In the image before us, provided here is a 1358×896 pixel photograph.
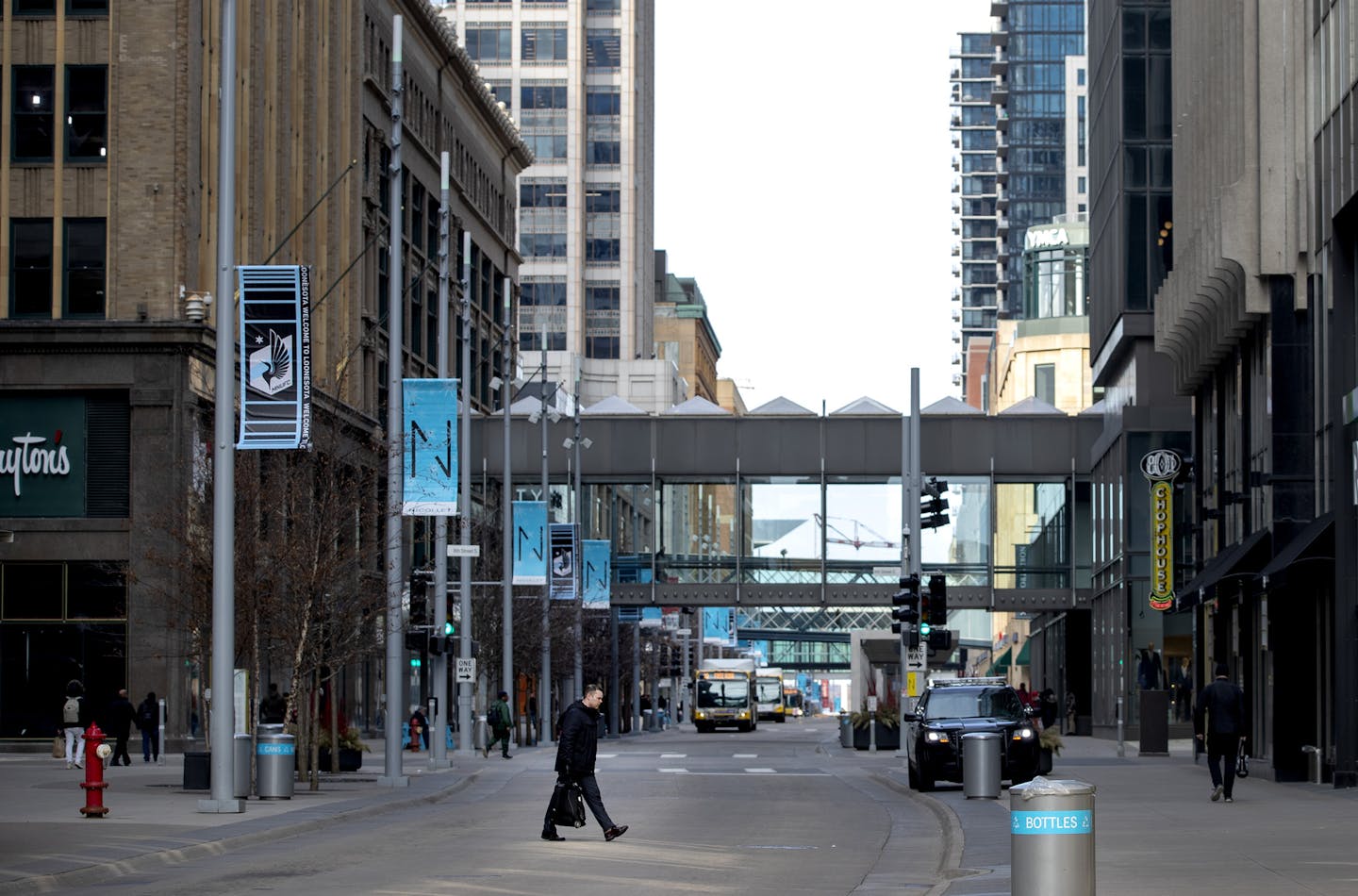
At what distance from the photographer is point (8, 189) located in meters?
51.0

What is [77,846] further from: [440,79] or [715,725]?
[715,725]

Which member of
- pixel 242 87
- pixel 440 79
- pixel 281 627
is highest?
pixel 440 79

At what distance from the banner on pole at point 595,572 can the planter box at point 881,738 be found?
999 centimetres

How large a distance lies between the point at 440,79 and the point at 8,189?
1347 inches

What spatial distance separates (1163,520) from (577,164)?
4286 inches

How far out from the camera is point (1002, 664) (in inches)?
5374

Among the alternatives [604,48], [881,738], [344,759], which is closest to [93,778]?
[344,759]

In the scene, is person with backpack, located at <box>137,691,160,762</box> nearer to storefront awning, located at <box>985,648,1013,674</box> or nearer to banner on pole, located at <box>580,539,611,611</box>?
banner on pole, located at <box>580,539,611,611</box>

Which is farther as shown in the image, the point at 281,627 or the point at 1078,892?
the point at 281,627

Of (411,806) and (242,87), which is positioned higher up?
(242,87)

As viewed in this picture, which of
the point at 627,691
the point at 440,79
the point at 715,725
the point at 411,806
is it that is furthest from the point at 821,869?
the point at 627,691

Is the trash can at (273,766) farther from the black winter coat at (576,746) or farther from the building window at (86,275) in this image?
the building window at (86,275)

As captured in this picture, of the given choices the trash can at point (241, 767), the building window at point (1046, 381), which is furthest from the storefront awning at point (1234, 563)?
the building window at point (1046, 381)

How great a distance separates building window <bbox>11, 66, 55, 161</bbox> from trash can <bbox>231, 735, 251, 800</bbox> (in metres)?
26.6
